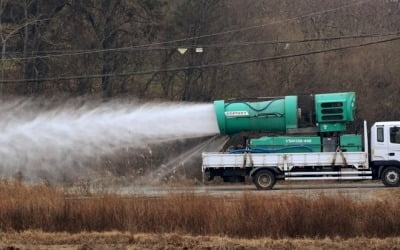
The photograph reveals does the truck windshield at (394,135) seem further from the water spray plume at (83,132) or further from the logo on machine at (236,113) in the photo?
the water spray plume at (83,132)

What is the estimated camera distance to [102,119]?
103 feet

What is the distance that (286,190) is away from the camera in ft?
87.4

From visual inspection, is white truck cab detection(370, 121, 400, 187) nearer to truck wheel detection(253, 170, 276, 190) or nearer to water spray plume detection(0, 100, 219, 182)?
truck wheel detection(253, 170, 276, 190)

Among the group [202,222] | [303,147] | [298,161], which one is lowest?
[202,222]

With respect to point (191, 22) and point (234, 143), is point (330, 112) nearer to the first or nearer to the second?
point (234, 143)

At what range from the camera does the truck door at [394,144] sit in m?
30.2

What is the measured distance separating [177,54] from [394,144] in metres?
20.9

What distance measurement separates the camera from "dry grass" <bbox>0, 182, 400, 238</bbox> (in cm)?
1883

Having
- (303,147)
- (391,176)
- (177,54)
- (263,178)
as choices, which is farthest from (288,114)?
(177,54)

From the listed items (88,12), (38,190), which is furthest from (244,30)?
(38,190)

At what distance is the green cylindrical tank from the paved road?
107 inches

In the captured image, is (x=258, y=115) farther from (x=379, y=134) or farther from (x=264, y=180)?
(x=379, y=134)

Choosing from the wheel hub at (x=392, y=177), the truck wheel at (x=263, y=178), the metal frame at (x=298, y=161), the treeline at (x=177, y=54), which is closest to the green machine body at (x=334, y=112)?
the metal frame at (x=298, y=161)

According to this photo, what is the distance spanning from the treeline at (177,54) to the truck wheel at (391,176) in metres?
14.5
